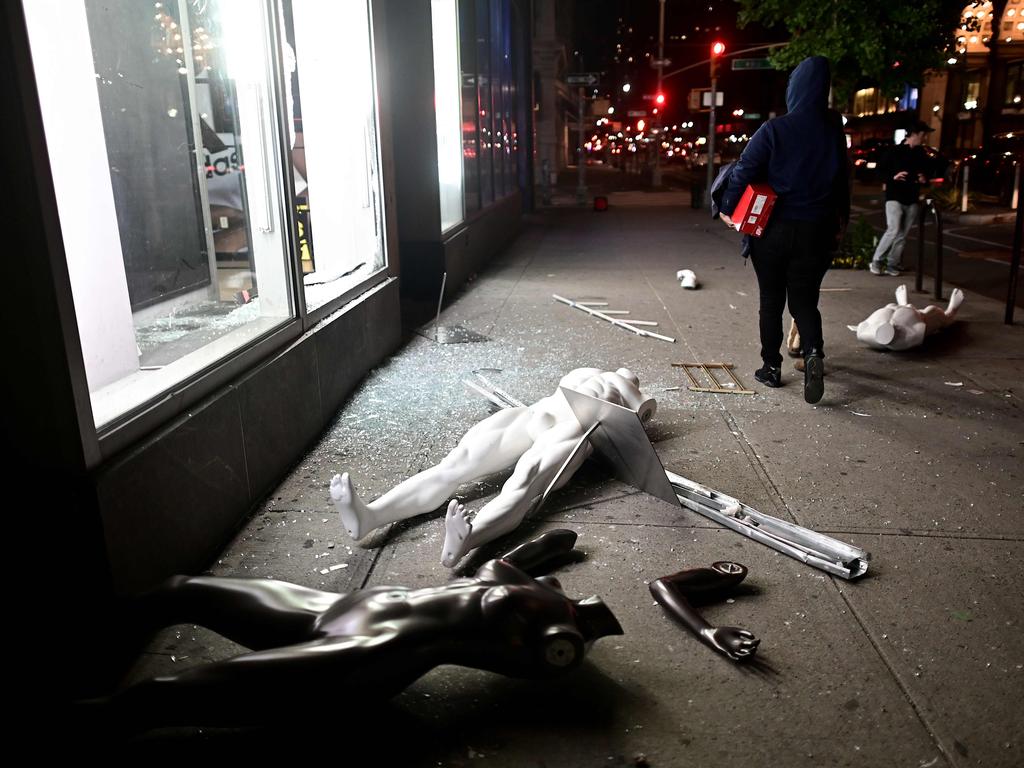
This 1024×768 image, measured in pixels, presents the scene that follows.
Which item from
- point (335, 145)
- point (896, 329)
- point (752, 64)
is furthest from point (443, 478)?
point (752, 64)

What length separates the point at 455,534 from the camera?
3104mm

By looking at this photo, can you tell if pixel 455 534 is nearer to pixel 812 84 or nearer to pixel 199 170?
pixel 812 84

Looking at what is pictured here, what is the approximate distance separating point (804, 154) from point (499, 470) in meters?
2.88

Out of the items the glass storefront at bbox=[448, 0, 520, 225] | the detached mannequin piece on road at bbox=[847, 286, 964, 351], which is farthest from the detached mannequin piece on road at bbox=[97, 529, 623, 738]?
the glass storefront at bbox=[448, 0, 520, 225]

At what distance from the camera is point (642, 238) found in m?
15.2

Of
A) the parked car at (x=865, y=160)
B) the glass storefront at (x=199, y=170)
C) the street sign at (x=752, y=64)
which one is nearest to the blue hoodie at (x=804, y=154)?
the glass storefront at (x=199, y=170)

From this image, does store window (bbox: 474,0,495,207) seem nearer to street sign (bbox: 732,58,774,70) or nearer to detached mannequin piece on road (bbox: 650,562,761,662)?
street sign (bbox: 732,58,774,70)

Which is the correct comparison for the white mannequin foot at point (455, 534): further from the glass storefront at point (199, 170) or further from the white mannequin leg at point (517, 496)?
the glass storefront at point (199, 170)

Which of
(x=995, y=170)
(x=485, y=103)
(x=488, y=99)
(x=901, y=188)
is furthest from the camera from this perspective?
(x=995, y=170)

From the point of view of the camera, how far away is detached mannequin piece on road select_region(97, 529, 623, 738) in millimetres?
2039

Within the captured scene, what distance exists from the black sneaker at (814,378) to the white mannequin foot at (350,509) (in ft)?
10.3

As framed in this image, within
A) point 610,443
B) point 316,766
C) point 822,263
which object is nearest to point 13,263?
point 316,766

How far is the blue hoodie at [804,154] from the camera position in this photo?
204 inches

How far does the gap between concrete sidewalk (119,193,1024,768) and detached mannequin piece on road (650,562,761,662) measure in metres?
0.06
